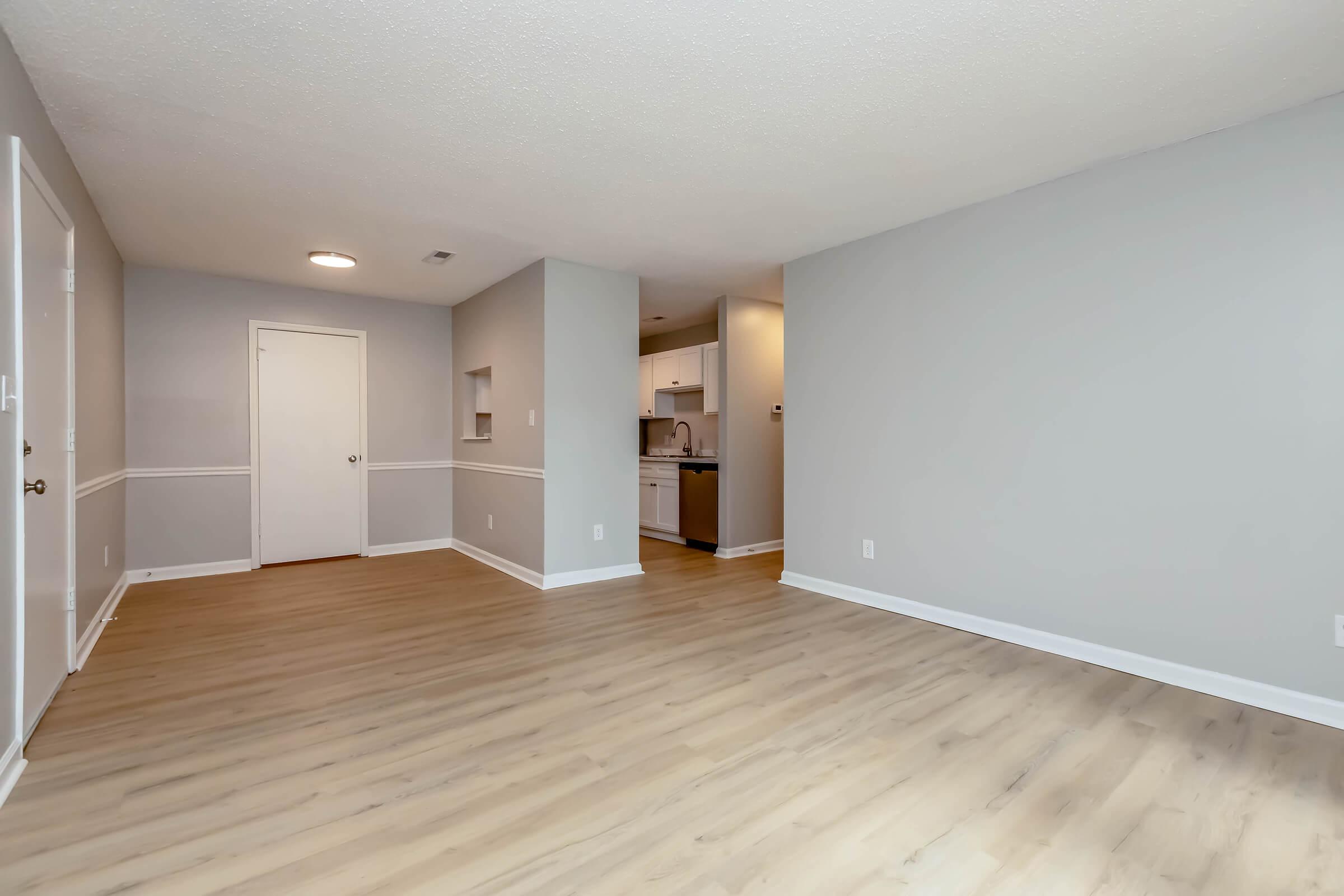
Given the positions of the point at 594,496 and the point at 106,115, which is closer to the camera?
the point at 106,115

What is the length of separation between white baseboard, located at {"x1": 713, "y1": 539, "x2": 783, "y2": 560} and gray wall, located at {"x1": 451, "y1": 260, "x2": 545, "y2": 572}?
1808mm

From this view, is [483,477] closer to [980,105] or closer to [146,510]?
[146,510]

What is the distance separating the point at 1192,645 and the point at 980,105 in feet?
8.06

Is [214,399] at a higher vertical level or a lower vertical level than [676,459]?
higher

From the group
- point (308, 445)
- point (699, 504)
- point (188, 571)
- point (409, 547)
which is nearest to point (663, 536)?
point (699, 504)

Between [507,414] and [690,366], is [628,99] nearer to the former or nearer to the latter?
[507,414]

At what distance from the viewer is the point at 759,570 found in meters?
5.07

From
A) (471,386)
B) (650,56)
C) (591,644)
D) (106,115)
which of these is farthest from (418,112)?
(471,386)

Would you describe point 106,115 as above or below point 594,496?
above

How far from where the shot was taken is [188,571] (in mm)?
4949

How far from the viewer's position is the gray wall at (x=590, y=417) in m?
4.57

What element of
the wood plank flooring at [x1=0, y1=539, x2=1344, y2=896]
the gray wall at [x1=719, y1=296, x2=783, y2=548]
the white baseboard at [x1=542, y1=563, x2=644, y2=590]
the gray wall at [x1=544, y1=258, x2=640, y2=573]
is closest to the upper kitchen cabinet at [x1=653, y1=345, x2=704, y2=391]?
the gray wall at [x1=719, y1=296, x2=783, y2=548]

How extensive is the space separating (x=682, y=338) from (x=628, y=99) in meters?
4.88

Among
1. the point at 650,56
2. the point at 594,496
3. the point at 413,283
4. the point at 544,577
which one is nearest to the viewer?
the point at 650,56
